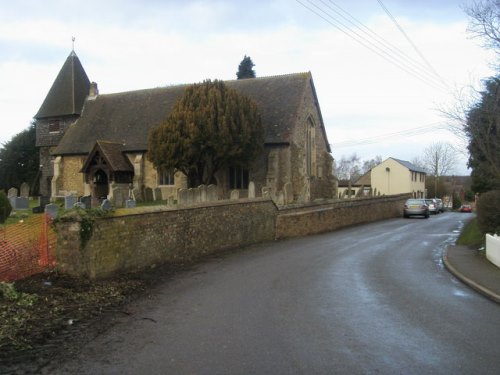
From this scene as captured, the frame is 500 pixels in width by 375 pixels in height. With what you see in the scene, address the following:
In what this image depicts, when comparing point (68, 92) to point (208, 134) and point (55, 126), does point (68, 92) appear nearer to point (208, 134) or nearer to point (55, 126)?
point (55, 126)

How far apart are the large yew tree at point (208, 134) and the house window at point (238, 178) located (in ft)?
10.1

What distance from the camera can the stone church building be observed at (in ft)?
112

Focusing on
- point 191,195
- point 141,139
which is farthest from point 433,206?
point 191,195

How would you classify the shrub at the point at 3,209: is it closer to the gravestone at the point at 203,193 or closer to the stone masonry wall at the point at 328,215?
the gravestone at the point at 203,193

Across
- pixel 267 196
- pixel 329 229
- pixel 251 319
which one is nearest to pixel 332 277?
pixel 251 319

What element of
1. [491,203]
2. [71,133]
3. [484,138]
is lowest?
[491,203]

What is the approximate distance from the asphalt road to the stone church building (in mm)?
20723

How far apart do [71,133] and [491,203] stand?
3407cm

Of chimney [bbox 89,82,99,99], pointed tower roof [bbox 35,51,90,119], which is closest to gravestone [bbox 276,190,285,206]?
pointed tower roof [bbox 35,51,90,119]

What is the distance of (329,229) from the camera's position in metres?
26.3

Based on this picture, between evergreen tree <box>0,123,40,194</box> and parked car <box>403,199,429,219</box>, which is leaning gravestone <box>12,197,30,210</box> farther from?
evergreen tree <box>0,123,40,194</box>

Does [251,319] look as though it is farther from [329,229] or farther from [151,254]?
[329,229]

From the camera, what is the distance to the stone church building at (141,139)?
3412cm

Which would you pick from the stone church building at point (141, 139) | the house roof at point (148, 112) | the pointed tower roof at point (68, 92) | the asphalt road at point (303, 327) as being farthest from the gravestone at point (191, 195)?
the pointed tower roof at point (68, 92)
